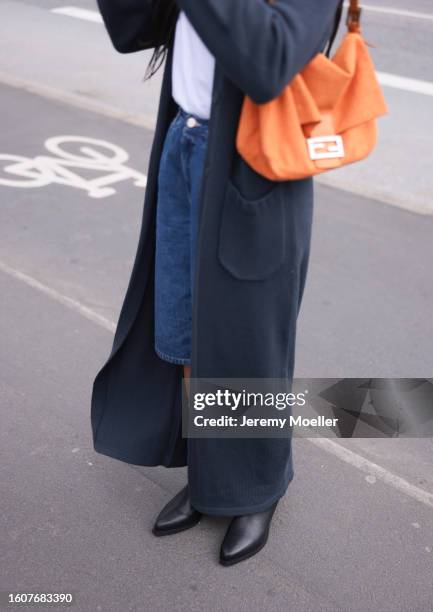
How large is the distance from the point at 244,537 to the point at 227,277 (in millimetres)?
928

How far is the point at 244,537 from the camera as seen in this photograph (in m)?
2.56

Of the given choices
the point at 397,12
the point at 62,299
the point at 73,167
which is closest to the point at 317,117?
the point at 62,299

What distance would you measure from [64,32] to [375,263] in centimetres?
696

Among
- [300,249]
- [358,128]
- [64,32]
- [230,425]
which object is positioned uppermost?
[358,128]

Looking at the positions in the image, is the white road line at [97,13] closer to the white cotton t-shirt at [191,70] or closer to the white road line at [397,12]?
the white road line at [397,12]

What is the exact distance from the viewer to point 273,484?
8.30 ft

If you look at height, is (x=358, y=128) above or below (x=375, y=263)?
above

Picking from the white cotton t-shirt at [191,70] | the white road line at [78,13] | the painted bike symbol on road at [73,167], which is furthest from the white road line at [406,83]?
the white cotton t-shirt at [191,70]

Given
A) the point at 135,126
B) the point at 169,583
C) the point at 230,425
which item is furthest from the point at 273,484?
the point at 135,126

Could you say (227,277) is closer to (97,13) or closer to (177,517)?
(177,517)

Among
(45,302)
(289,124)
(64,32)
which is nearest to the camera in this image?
(289,124)

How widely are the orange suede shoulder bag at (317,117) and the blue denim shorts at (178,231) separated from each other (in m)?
0.24

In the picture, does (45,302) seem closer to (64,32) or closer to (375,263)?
(375,263)

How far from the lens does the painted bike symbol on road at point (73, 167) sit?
17.8ft
